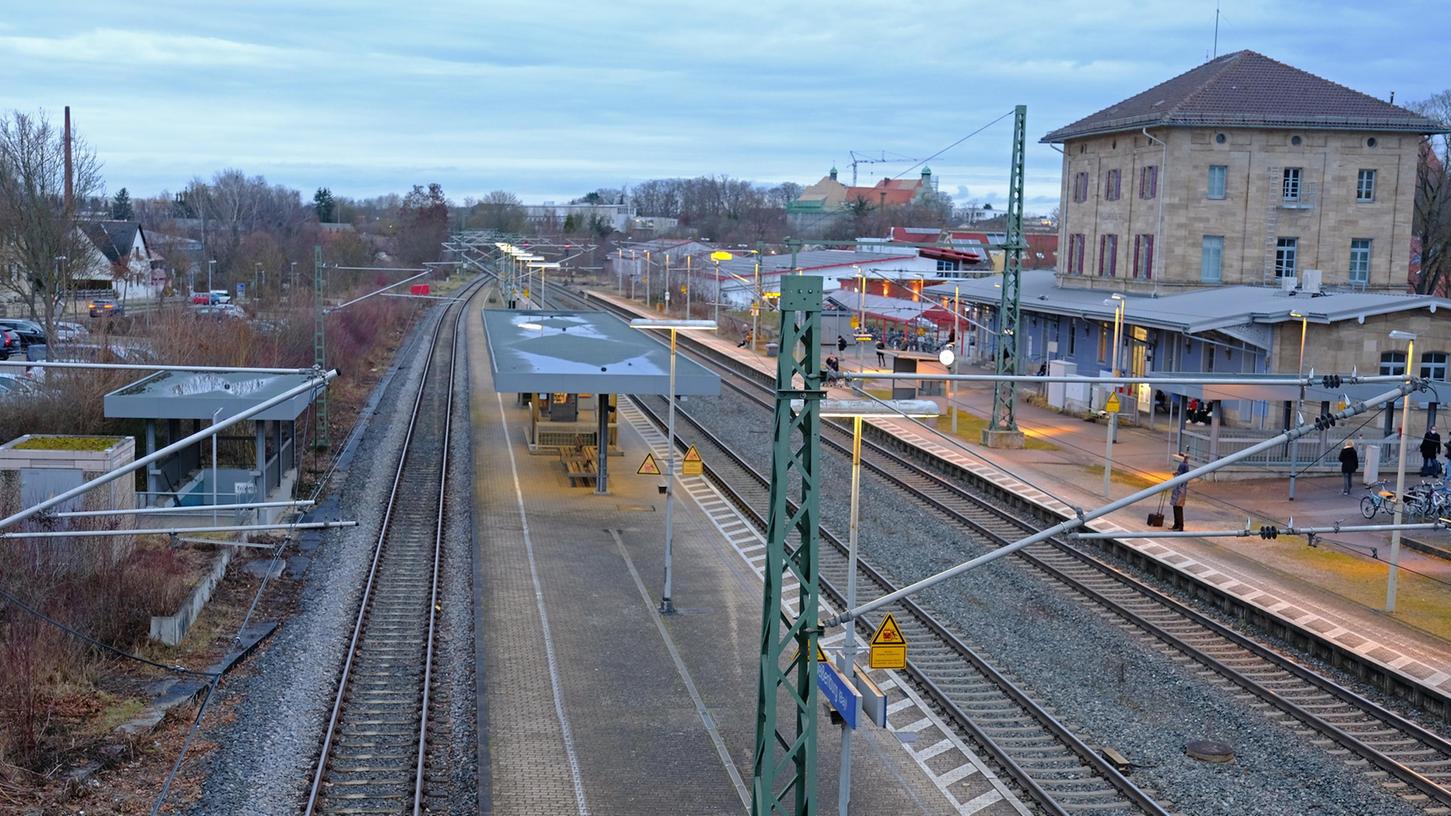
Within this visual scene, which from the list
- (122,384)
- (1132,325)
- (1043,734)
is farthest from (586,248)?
(1043,734)

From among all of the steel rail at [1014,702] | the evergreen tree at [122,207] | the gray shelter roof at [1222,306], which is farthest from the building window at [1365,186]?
the evergreen tree at [122,207]

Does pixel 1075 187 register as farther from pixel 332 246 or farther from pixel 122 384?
pixel 332 246

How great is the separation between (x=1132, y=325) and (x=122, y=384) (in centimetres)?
2866

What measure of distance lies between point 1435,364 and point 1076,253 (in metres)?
21.8

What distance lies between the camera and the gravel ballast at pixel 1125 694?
525 inches

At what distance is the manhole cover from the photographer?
14.1m

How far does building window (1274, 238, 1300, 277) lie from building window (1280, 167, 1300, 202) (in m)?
1.47

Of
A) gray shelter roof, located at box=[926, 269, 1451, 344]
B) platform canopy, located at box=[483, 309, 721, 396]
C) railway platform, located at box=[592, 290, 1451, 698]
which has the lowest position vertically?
railway platform, located at box=[592, 290, 1451, 698]

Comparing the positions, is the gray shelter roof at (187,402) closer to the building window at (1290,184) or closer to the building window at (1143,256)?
the building window at (1143,256)

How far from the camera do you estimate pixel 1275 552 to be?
2388 centimetres

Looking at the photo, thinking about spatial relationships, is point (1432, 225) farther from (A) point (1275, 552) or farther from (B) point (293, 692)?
(B) point (293, 692)

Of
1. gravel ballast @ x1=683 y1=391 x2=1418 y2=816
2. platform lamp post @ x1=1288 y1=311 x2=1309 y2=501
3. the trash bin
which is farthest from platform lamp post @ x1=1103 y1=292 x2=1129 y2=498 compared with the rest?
the trash bin

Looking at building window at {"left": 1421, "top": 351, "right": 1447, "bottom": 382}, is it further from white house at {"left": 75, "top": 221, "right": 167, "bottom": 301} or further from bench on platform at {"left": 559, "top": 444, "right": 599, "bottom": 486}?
white house at {"left": 75, "top": 221, "right": 167, "bottom": 301}

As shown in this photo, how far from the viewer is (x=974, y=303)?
56812mm
